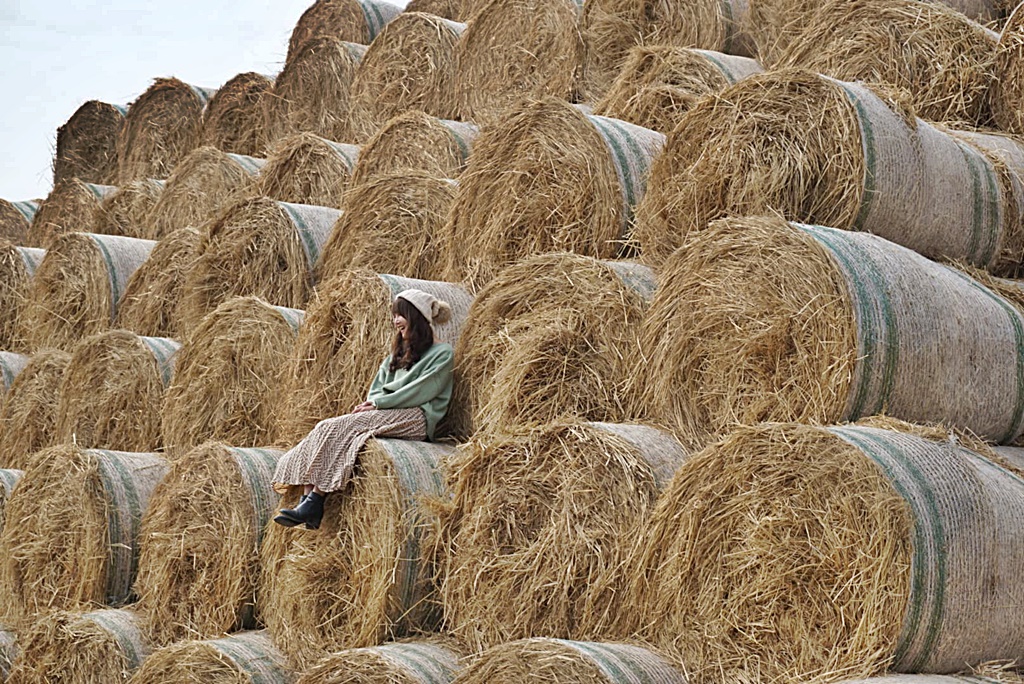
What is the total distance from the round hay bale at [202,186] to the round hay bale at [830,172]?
3.21m

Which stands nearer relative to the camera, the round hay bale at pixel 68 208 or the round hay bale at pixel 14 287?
the round hay bale at pixel 14 287

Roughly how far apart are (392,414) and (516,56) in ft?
6.72

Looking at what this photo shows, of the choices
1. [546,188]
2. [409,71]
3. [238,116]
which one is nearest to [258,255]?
[409,71]

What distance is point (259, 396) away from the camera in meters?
5.62

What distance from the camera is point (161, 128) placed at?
844 cm

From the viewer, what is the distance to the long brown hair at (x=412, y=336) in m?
4.74

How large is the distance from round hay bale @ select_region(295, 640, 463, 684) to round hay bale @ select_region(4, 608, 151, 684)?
1239mm

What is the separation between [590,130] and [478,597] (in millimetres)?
1659

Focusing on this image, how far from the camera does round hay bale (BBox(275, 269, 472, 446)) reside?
5008 millimetres

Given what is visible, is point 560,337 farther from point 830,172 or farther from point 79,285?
point 79,285

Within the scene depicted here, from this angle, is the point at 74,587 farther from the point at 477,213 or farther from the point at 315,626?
the point at 477,213

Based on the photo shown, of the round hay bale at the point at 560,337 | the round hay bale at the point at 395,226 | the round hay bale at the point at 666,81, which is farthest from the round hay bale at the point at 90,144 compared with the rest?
the round hay bale at the point at 560,337

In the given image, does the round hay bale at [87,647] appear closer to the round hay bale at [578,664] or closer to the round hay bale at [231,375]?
the round hay bale at [231,375]

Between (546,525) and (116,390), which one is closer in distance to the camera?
(546,525)
